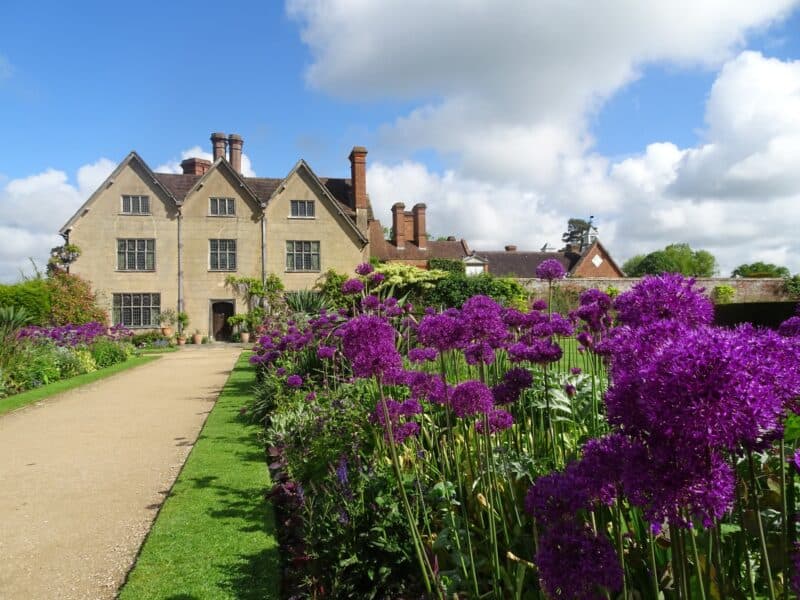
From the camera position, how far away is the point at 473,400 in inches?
90.4

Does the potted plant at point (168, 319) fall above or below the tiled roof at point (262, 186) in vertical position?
below

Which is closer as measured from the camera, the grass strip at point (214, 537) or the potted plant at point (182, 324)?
the grass strip at point (214, 537)

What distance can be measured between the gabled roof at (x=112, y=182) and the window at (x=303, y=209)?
592cm

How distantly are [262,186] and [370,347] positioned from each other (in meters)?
30.4

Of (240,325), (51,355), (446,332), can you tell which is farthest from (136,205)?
(446,332)

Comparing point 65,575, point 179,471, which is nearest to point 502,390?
point 65,575

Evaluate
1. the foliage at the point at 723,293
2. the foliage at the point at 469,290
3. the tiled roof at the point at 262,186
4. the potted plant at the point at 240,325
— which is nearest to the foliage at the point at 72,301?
the potted plant at the point at 240,325

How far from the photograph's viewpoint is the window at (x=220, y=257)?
28859 millimetres

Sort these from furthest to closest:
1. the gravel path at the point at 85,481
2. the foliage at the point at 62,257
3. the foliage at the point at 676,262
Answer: the foliage at the point at 676,262, the foliage at the point at 62,257, the gravel path at the point at 85,481

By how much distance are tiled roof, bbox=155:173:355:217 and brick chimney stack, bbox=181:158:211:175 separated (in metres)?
2.04

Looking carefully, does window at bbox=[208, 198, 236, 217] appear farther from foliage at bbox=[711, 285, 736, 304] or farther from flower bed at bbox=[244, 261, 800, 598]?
foliage at bbox=[711, 285, 736, 304]

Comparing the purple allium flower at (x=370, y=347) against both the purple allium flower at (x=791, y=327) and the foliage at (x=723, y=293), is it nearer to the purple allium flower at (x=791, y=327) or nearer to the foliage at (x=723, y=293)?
the purple allium flower at (x=791, y=327)

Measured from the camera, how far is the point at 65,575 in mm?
3729

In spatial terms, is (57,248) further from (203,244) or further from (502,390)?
(502,390)
